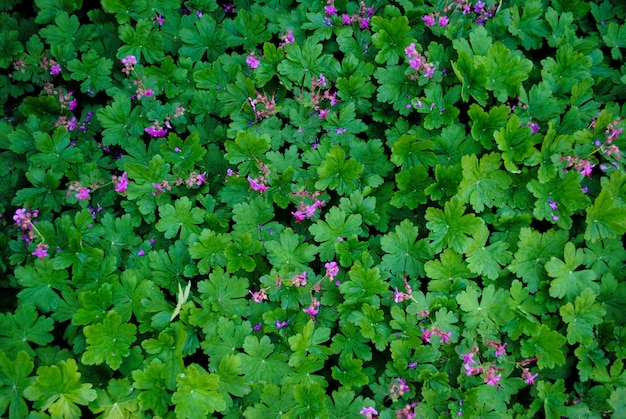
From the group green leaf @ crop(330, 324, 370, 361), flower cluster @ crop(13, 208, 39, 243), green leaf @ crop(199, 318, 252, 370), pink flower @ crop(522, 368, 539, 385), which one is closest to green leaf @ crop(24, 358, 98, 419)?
green leaf @ crop(199, 318, 252, 370)

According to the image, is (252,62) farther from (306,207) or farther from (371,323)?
(371,323)

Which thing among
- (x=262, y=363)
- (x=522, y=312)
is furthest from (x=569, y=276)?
(x=262, y=363)

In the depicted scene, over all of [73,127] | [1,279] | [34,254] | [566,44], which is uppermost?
[566,44]

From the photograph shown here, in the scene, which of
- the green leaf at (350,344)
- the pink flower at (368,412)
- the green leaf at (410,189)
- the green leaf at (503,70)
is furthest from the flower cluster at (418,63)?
the pink flower at (368,412)

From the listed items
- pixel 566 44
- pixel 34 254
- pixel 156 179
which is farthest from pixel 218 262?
pixel 566 44

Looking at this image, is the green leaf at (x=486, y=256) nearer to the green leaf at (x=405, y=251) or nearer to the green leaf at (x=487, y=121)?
the green leaf at (x=405, y=251)

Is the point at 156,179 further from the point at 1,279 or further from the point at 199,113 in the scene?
the point at 1,279
